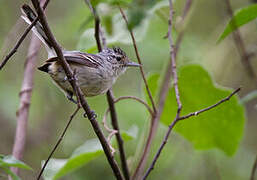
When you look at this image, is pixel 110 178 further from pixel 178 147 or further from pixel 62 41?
pixel 62 41

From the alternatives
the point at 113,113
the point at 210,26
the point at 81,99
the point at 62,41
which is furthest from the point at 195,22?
the point at 81,99

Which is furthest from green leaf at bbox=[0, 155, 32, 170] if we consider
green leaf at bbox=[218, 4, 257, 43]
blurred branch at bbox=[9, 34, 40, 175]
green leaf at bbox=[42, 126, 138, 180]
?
green leaf at bbox=[218, 4, 257, 43]

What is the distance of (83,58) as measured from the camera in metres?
3.49

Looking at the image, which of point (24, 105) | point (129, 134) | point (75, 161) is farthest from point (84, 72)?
point (75, 161)

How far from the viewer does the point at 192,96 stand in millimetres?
3549

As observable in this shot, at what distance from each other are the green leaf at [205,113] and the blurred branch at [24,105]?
3.58ft

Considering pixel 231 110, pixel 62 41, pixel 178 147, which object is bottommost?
pixel 178 147

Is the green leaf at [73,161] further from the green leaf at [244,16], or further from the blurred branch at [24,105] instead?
the green leaf at [244,16]

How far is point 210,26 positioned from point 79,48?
12.3ft

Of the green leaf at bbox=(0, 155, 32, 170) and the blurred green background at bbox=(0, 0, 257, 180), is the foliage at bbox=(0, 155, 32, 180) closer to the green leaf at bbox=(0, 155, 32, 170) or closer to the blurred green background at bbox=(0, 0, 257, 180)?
the green leaf at bbox=(0, 155, 32, 170)

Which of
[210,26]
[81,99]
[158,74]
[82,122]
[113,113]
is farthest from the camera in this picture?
[210,26]

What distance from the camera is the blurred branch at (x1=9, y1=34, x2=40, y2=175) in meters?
3.15

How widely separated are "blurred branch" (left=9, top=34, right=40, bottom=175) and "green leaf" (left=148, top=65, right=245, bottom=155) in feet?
3.58

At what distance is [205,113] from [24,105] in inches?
62.6
